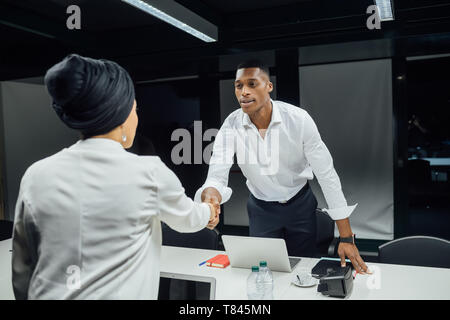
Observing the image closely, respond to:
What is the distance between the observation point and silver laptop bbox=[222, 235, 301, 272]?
5.83ft

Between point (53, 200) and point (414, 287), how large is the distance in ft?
4.99

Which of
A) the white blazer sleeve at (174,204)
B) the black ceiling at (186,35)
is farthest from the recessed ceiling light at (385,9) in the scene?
the white blazer sleeve at (174,204)

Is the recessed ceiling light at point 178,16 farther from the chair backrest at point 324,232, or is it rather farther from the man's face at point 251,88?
the chair backrest at point 324,232

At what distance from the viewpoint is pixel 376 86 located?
4363 millimetres

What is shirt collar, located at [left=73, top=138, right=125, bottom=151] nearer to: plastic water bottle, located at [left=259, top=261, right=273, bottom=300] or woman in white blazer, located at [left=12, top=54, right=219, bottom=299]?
woman in white blazer, located at [left=12, top=54, right=219, bottom=299]

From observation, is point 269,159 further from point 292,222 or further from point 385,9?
point 385,9

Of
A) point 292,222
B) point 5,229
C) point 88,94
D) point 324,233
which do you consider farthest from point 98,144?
point 5,229

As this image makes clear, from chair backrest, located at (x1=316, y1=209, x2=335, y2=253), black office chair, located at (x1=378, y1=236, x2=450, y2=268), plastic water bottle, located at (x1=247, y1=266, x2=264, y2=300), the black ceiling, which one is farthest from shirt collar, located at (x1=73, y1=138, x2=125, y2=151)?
the black ceiling

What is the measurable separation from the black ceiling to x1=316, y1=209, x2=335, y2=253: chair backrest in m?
1.73

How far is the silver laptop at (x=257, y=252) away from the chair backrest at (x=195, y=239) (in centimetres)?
74

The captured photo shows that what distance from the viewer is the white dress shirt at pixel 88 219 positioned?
97cm

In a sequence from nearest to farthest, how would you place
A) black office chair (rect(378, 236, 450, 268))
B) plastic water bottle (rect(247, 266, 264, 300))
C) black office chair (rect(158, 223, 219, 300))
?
plastic water bottle (rect(247, 266, 264, 300)) < black office chair (rect(378, 236, 450, 268)) < black office chair (rect(158, 223, 219, 300))
